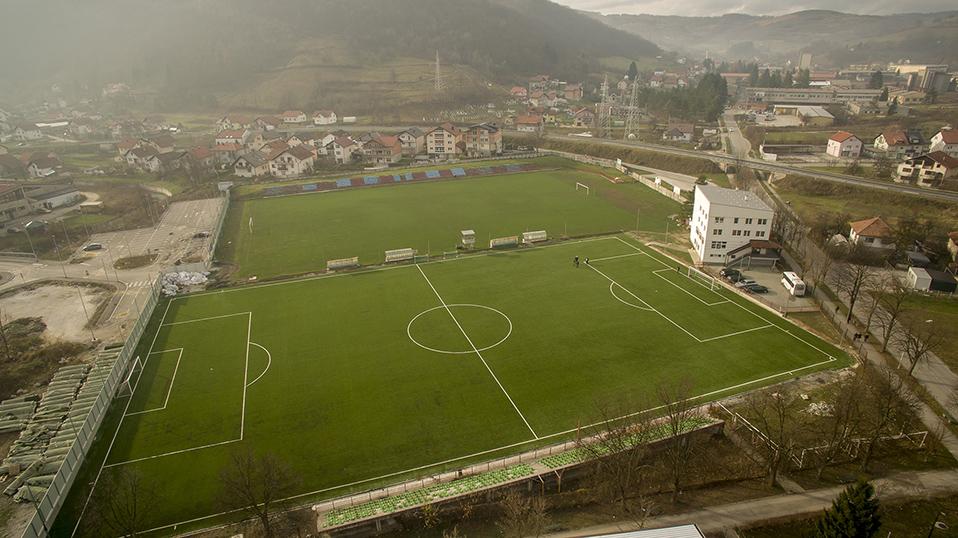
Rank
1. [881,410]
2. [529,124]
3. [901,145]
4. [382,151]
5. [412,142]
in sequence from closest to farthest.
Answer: [881,410] → [901,145] → [382,151] → [412,142] → [529,124]

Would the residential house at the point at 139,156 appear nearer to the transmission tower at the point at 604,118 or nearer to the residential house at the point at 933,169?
the transmission tower at the point at 604,118

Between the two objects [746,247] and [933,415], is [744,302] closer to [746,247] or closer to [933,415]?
[746,247]

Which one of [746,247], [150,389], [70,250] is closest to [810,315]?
[746,247]

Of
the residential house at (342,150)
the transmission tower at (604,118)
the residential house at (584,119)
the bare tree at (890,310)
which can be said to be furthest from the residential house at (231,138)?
the bare tree at (890,310)

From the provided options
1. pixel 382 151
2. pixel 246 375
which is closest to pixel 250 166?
pixel 382 151

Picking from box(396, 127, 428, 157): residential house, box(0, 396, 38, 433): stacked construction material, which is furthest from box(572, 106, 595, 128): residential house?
box(0, 396, 38, 433): stacked construction material

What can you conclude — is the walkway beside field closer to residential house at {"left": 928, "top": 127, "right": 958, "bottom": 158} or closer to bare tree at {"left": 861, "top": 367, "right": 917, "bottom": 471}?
bare tree at {"left": 861, "top": 367, "right": 917, "bottom": 471}

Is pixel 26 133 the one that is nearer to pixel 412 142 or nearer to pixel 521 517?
pixel 412 142
